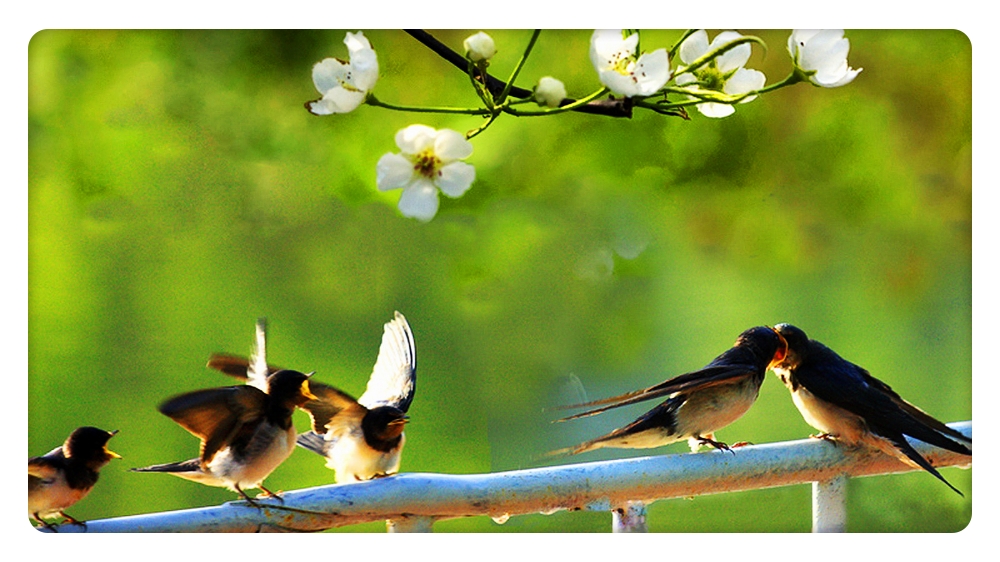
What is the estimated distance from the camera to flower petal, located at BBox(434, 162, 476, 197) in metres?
1.19

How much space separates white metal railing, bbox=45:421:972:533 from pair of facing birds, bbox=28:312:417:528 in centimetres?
5

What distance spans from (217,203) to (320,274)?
202 mm

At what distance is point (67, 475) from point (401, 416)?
0.53m

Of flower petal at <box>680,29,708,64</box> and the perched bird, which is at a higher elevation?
flower petal at <box>680,29,708,64</box>

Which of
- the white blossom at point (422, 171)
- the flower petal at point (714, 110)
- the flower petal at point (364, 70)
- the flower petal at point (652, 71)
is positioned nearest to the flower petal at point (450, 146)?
the white blossom at point (422, 171)

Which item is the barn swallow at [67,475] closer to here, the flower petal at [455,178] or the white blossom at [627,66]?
the flower petal at [455,178]

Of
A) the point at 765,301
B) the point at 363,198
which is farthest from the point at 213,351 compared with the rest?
the point at 765,301

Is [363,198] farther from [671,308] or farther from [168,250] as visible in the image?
[671,308]

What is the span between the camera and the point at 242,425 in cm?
154

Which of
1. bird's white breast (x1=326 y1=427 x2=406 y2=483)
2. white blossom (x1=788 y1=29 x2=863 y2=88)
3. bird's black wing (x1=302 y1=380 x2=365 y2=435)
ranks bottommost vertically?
bird's white breast (x1=326 y1=427 x2=406 y2=483)

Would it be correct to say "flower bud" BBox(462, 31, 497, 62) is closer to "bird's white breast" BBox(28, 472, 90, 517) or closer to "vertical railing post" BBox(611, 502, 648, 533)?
"vertical railing post" BBox(611, 502, 648, 533)

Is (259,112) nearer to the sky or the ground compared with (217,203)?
nearer to the sky


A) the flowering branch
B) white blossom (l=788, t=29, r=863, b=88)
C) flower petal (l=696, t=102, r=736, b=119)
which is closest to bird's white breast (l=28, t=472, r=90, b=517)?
the flowering branch

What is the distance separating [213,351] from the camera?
5.43 feet
